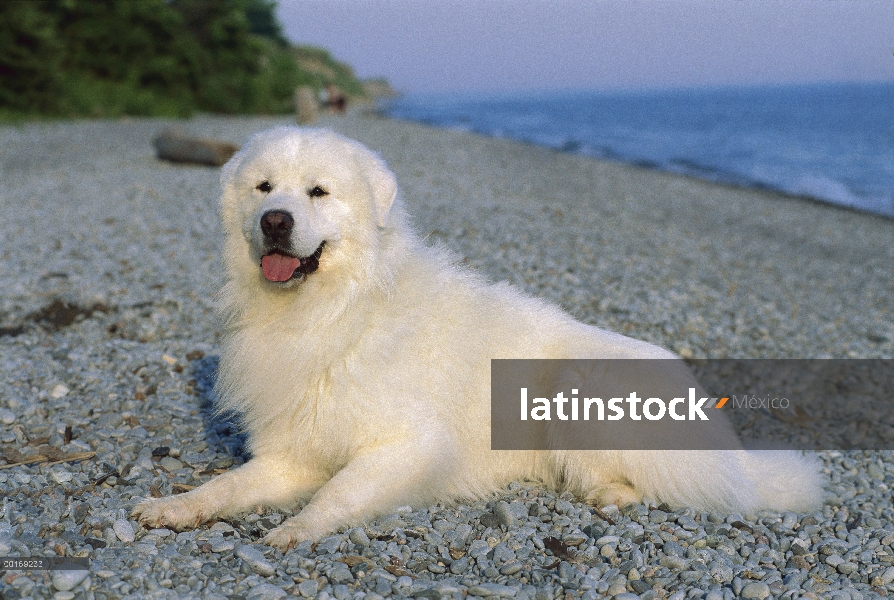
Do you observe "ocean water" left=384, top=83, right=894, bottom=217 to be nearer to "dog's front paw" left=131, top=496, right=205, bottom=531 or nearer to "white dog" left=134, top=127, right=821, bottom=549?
"white dog" left=134, top=127, right=821, bottom=549

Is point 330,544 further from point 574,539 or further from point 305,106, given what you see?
point 305,106

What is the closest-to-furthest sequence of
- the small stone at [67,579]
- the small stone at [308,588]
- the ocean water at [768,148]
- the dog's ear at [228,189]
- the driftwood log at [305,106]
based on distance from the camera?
the small stone at [67,579] → the small stone at [308,588] → the dog's ear at [228,189] → the ocean water at [768,148] → the driftwood log at [305,106]

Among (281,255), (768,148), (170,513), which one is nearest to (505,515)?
(170,513)

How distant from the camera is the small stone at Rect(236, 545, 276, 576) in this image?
3.01 m

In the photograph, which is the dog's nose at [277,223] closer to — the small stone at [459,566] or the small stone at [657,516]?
the small stone at [459,566]

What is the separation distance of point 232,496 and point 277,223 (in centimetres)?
138

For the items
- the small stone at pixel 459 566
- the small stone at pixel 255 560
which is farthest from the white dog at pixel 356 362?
the small stone at pixel 459 566

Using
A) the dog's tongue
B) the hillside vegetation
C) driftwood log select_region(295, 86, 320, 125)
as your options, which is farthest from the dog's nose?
driftwood log select_region(295, 86, 320, 125)

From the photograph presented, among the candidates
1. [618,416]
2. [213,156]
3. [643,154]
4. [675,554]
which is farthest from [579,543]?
[643,154]

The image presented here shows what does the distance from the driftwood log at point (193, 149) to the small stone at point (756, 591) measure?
42.2 ft

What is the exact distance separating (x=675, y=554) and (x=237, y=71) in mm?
35392

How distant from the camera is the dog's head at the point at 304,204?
335cm

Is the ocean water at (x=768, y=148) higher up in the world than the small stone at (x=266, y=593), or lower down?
higher up

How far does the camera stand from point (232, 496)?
3510 millimetres
